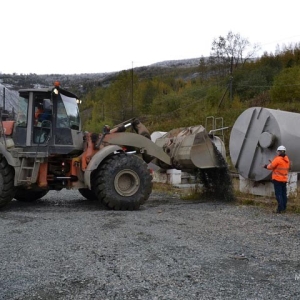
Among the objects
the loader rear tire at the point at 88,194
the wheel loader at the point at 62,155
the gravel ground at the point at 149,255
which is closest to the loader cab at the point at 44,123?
the wheel loader at the point at 62,155

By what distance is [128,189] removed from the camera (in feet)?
28.0

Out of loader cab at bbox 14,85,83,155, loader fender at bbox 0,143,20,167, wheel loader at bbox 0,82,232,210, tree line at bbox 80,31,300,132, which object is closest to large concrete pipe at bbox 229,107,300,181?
wheel loader at bbox 0,82,232,210

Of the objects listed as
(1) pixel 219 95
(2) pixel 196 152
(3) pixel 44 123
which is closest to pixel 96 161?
(3) pixel 44 123

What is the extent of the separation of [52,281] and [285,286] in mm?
2086

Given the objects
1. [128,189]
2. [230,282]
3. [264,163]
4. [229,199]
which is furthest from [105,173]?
[230,282]

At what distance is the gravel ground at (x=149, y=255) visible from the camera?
12.1ft

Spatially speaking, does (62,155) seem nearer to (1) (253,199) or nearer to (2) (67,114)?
(2) (67,114)

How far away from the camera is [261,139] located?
1012cm

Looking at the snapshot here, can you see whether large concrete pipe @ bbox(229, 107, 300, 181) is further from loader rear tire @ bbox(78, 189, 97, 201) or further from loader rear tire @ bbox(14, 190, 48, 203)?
loader rear tire @ bbox(14, 190, 48, 203)

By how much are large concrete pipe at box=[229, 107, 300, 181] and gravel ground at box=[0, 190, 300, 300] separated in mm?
2461

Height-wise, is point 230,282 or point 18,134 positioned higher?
point 18,134

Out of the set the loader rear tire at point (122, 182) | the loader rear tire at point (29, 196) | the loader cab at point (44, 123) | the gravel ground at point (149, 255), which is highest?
the loader cab at point (44, 123)

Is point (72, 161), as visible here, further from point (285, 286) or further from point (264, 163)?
point (285, 286)

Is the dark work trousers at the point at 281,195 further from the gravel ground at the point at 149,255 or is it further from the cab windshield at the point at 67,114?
the cab windshield at the point at 67,114
